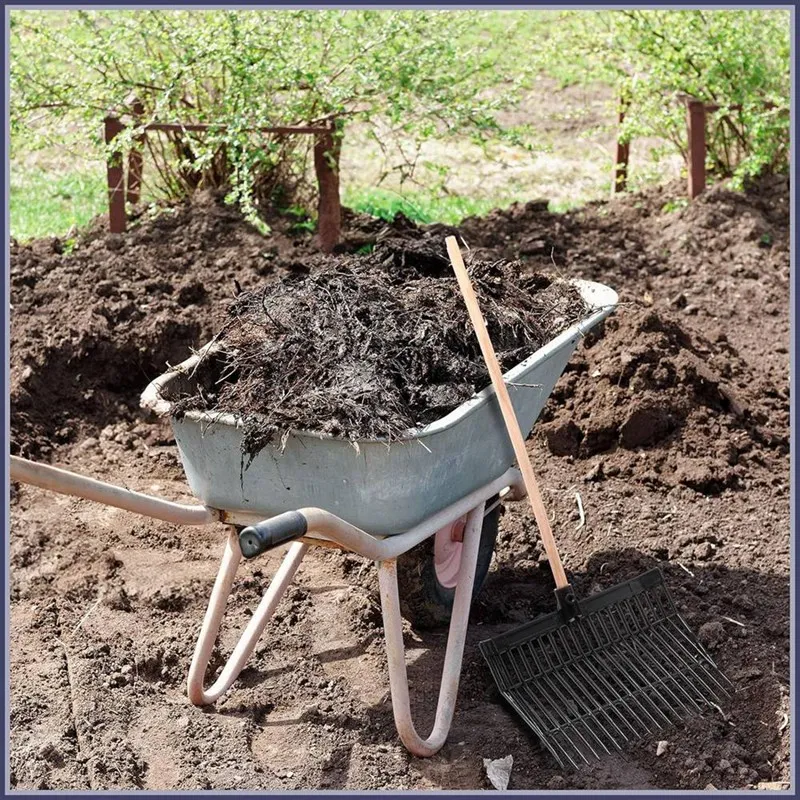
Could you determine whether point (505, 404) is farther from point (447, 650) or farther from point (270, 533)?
point (270, 533)

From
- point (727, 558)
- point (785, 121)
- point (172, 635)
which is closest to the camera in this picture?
point (172, 635)

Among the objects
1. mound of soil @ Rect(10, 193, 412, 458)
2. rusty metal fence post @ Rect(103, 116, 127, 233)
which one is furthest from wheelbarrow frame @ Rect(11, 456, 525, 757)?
rusty metal fence post @ Rect(103, 116, 127, 233)

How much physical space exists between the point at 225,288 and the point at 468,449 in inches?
108

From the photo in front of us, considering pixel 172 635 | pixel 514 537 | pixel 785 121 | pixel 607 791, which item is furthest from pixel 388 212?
pixel 607 791

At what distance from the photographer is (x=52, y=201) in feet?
26.4

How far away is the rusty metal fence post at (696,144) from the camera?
7.26 meters

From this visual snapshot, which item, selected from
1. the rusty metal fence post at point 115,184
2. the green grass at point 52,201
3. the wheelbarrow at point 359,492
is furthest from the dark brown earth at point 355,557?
the green grass at point 52,201

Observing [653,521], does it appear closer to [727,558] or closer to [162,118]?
[727,558]

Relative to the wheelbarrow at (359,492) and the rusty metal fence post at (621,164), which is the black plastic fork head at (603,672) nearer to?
the wheelbarrow at (359,492)

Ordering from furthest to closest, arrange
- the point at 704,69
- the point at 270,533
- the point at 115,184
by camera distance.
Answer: the point at 704,69 < the point at 115,184 < the point at 270,533

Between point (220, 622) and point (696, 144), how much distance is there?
501 cm

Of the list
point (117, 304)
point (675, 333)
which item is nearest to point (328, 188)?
point (117, 304)

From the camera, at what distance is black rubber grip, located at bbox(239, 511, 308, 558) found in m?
2.56

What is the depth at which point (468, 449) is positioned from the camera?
3369 millimetres
